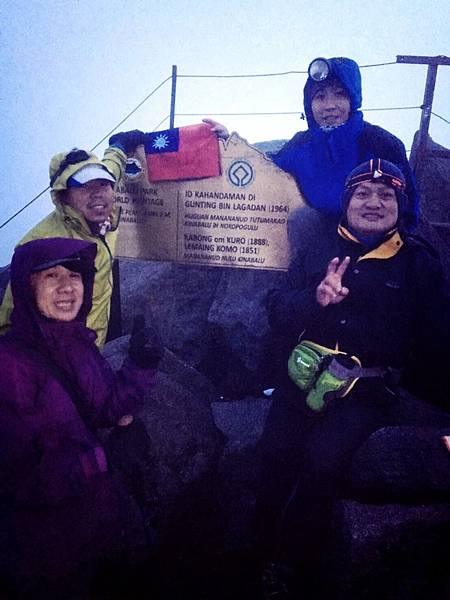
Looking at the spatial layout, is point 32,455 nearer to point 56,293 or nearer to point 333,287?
point 56,293

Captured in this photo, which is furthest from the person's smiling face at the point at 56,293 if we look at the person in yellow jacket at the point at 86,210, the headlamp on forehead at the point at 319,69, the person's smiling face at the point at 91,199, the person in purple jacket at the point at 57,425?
the headlamp on forehead at the point at 319,69

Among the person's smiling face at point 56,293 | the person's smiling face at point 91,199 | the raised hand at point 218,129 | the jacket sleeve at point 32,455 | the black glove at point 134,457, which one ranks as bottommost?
the black glove at point 134,457

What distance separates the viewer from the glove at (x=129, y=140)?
4324 millimetres

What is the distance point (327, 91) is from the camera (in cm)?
339

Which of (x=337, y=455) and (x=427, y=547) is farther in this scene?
(x=337, y=455)

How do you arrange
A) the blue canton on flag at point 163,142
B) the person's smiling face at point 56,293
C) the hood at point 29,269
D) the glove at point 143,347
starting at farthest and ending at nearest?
1. the blue canton on flag at point 163,142
2. the glove at point 143,347
3. the person's smiling face at point 56,293
4. the hood at point 29,269

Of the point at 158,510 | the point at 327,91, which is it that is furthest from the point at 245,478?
the point at 327,91

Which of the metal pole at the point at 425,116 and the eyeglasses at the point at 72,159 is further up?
the metal pole at the point at 425,116

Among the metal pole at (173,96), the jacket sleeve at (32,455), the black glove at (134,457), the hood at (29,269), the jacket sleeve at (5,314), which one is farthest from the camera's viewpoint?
the metal pole at (173,96)

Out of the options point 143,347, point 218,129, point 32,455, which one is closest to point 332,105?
point 218,129

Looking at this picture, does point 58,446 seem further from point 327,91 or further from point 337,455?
point 327,91

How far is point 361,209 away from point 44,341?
2.29 metres

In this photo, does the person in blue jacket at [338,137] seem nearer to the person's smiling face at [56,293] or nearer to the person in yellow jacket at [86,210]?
the person in yellow jacket at [86,210]

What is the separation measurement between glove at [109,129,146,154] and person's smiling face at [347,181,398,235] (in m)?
2.83
